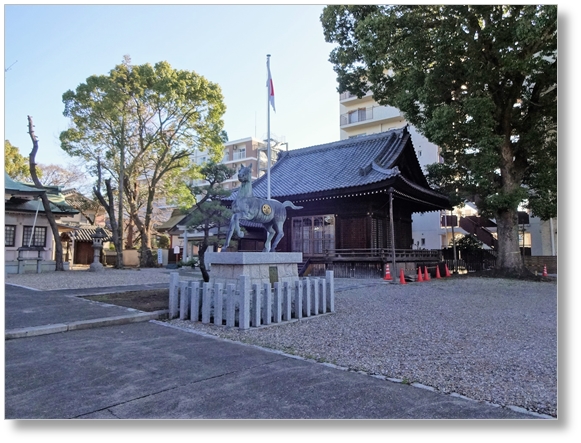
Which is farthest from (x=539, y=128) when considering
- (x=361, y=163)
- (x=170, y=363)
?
(x=170, y=363)

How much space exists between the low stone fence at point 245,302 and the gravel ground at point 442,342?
189 mm

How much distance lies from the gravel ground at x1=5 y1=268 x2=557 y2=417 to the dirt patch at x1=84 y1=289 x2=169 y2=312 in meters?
1.37

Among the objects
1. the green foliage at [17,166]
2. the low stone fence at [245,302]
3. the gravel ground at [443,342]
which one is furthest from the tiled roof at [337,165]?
the green foliage at [17,166]

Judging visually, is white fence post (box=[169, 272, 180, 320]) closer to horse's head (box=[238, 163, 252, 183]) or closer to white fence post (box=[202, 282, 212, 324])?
white fence post (box=[202, 282, 212, 324])

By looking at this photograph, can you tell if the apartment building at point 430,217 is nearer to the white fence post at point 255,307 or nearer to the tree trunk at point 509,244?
the tree trunk at point 509,244

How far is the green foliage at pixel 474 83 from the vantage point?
10.6 metres

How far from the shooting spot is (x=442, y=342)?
4.39 meters

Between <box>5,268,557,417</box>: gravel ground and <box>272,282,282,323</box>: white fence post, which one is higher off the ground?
<box>272,282,282,323</box>: white fence post

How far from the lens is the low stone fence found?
197 inches

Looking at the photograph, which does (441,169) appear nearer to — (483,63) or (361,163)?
(361,163)

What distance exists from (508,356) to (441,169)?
12895mm

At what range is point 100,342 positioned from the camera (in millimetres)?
4145

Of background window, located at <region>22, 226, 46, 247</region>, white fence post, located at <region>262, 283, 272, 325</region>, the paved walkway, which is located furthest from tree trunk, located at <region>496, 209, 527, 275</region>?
background window, located at <region>22, 226, 46, 247</region>

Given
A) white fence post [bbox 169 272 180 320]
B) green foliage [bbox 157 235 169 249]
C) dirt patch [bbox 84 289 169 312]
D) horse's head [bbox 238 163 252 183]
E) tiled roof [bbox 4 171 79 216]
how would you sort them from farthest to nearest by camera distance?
green foliage [bbox 157 235 169 249], tiled roof [bbox 4 171 79 216], dirt patch [bbox 84 289 169 312], horse's head [bbox 238 163 252 183], white fence post [bbox 169 272 180 320]
